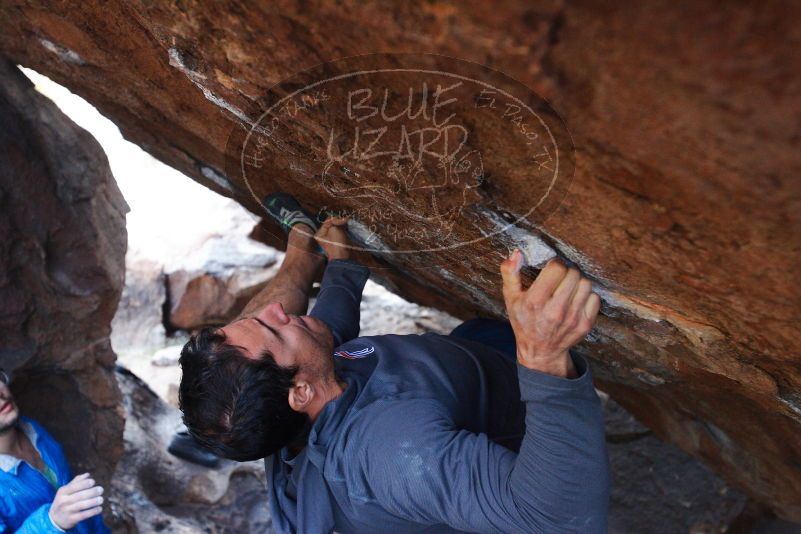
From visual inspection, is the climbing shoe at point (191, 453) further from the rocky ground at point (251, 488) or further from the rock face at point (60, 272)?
the rock face at point (60, 272)

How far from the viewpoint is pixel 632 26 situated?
0.76 meters

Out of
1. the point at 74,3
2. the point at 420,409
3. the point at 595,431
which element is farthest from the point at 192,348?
the point at 595,431

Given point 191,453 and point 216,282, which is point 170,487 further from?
point 216,282

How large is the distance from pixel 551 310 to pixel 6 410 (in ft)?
7.97

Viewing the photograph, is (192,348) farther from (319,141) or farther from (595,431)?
(595,431)

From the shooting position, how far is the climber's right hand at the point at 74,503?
2469 mm

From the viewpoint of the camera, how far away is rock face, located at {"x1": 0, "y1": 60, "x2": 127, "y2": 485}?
8.84ft

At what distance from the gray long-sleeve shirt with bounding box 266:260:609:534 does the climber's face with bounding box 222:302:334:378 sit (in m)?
0.09

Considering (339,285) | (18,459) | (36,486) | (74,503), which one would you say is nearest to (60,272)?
(18,459)

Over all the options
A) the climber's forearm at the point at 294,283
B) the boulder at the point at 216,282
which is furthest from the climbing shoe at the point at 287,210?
the boulder at the point at 216,282

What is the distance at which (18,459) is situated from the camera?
2635 millimetres

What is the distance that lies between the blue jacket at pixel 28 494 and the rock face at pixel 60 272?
15.7 inches

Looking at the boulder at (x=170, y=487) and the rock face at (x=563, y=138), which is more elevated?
the rock face at (x=563, y=138)

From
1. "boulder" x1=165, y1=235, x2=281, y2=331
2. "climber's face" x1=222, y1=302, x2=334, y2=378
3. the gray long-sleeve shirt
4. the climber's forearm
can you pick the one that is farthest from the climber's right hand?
"boulder" x1=165, y1=235, x2=281, y2=331
